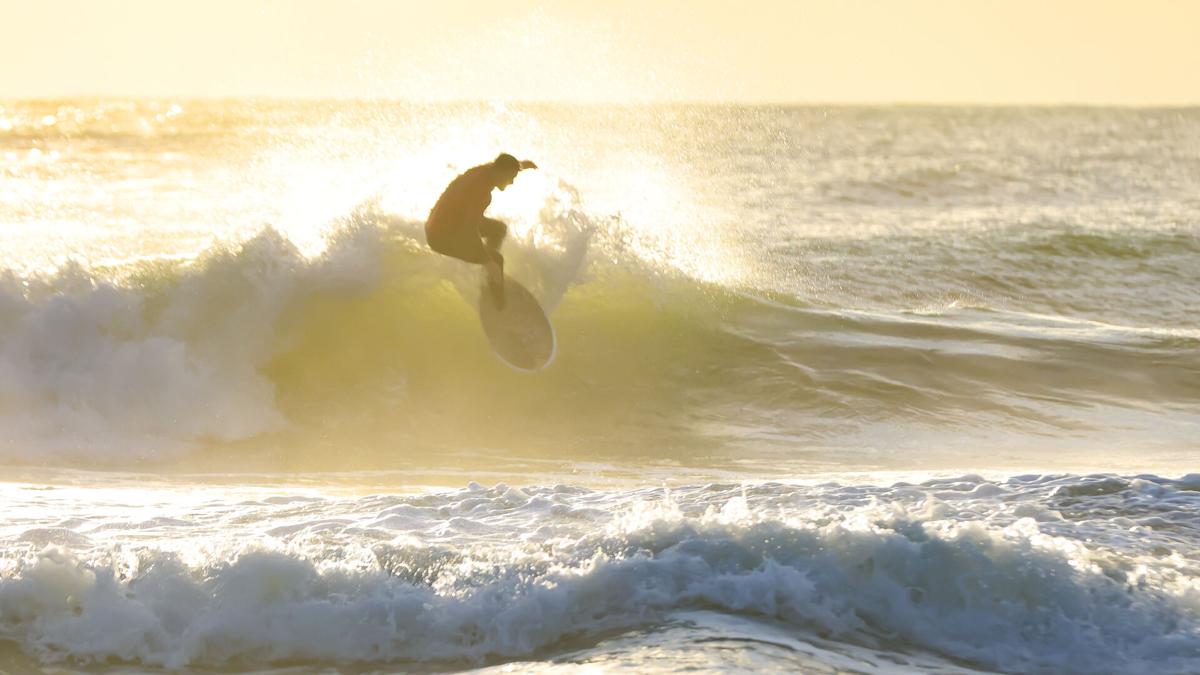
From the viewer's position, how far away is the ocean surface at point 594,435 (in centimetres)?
527

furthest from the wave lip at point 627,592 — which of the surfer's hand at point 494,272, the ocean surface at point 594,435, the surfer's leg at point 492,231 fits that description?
the surfer's hand at point 494,272

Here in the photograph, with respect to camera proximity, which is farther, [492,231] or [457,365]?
[457,365]

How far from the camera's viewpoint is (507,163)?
1048 cm

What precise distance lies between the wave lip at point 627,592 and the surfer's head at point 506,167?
4.81 meters

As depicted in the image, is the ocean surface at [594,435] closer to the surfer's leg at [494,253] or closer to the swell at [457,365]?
the swell at [457,365]

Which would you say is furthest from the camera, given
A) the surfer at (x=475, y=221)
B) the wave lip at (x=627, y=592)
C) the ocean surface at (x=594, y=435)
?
the surfer at (x=475, y=221)

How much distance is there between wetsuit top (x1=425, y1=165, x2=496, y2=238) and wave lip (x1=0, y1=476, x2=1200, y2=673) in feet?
15.9

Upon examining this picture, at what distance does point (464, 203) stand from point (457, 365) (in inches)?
70.6

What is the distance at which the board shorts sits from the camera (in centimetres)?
1088

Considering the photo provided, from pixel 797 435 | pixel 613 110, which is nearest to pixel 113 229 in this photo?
pixel 797 435

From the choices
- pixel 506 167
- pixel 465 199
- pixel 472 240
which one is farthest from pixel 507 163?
pixel 472 240

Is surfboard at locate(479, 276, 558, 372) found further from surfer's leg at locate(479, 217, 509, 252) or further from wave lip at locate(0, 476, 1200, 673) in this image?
wave lip at locate(0, 476, 1200, 673)

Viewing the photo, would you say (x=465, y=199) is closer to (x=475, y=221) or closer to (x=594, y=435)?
(x=475, y=221)

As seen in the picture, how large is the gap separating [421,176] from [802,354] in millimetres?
4257
